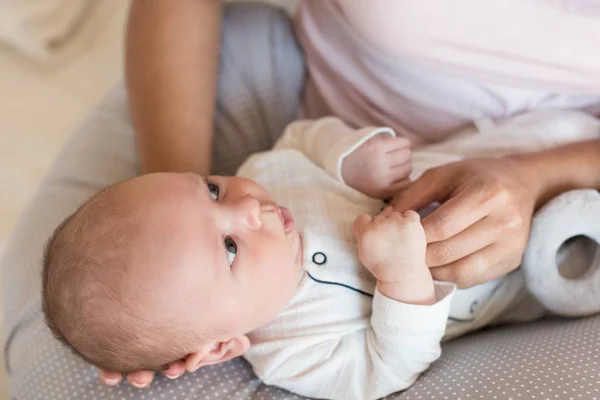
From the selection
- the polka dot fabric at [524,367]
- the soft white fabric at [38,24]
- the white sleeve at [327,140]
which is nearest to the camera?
the polka dot fabric at [524,367]

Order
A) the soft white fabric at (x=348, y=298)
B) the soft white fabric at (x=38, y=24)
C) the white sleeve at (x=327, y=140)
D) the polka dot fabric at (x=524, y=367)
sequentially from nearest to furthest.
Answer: the polka dot fabric at (x=524, y=367) < the soft white fabric at (x=348, y=298) < the white sleeve at (x=327, y=140) < the soft white fabric at (x=38, y=24)

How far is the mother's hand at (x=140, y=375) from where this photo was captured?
2.50ft

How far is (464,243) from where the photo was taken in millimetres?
759

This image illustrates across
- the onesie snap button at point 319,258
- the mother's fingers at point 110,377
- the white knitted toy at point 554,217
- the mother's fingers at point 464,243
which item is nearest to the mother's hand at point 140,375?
the mother's fingers at point 110,377

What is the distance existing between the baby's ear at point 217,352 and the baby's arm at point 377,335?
0.04m

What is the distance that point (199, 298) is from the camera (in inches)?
28.3

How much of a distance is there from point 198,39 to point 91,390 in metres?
0.59

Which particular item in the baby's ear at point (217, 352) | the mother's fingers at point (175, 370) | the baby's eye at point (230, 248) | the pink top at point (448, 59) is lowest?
the mother's fingers at point (175, 370)

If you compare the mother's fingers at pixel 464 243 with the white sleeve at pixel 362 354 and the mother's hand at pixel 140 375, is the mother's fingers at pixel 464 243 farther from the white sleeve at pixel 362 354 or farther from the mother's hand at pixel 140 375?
the mother's hand at pixel 140 375

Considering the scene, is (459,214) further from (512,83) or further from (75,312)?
(75,312)

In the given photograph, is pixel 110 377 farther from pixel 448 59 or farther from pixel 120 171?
pixel 448 59

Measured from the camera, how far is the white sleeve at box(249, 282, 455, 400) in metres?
0.77

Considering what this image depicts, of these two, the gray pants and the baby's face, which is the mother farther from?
the baby's face

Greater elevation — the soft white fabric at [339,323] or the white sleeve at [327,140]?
the white sleeve at [327,140]
